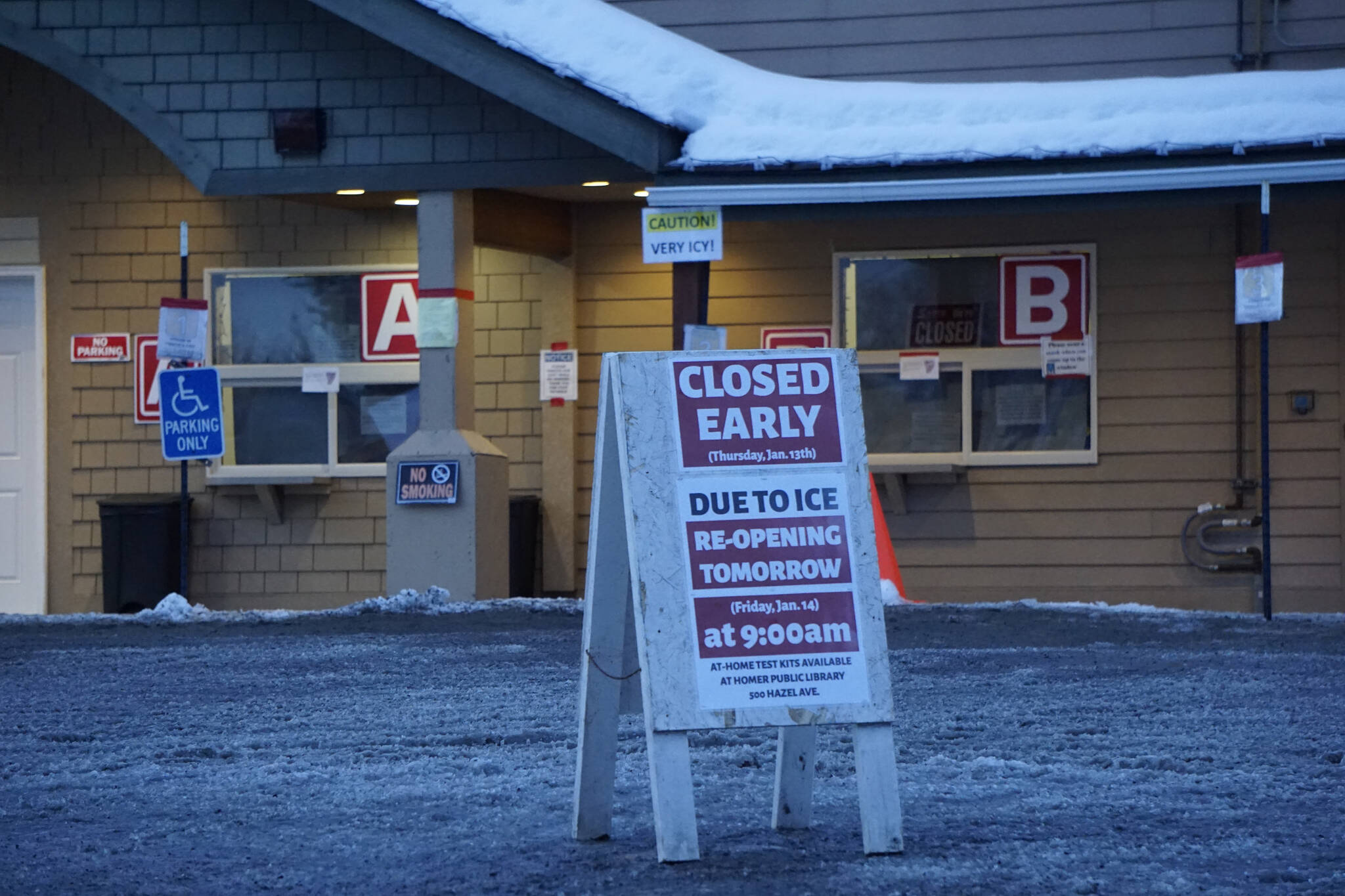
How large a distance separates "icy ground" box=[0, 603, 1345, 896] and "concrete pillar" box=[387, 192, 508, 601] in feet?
5.25

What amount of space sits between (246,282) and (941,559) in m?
5.54

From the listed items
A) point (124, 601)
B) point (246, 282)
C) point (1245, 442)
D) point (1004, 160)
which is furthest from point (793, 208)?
Result: point (124, 601)

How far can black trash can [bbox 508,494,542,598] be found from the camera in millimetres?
11797

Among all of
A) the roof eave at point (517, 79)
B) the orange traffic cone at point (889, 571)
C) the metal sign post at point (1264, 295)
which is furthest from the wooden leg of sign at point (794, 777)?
the orange traffic cone at point (889, 571)

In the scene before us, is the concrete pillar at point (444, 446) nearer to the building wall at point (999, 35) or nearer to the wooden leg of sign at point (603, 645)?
the building wall at point (999, 35)

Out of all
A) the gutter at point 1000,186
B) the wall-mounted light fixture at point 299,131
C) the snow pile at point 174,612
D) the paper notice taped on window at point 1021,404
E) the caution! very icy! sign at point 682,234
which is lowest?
the snow pile at point 174,612

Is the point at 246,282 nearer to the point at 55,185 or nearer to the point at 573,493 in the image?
the point at 55,185

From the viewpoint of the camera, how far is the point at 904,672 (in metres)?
7.78

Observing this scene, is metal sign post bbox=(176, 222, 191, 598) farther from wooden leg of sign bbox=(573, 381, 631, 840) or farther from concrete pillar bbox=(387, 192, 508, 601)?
wooden leg of sign bbox=(573, 381, 631, 840)

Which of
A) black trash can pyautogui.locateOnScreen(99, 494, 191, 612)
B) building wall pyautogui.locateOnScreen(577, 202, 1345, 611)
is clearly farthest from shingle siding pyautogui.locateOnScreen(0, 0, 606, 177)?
black trash can pyautogui.locateOnScreen(99, 494, 191, 612)

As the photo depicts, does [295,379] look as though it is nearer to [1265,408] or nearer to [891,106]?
[891,106]

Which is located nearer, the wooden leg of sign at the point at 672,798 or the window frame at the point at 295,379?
the wooden leg of sign at the point at 672,798

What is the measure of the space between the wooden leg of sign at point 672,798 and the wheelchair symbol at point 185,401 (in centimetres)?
761

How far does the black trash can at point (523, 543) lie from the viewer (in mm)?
11797
